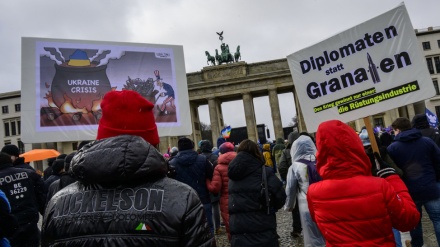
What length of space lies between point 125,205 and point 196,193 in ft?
1.01

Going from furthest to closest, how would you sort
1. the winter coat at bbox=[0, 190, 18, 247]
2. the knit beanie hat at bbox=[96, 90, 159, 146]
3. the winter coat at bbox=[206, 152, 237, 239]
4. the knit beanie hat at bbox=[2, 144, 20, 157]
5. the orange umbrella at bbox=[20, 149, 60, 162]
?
1. the orange umbrella at bbox=[20, 149, 60, 162]
2. the winter coat at bbox=[206, 152, 237, 239]
3. the knit beanie hat at bbox=[2, 144, 20, 157]
4. the winter coat at bbox=[0, 190, 18, 247]
5. the knit beanie hat at bbox=[96, 90, 159, 146]

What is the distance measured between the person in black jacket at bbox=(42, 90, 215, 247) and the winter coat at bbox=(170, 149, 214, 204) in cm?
416

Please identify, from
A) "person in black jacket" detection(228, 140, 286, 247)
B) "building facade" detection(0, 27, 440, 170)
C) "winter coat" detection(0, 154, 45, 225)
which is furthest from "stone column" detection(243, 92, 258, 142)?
"person in black jacket" detection(228, 140, 286, 247)

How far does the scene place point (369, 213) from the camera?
2260 mm

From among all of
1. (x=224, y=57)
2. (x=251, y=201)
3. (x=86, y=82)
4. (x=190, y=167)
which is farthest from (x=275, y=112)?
(x=251, y=201)

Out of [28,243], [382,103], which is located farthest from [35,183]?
[382,103]

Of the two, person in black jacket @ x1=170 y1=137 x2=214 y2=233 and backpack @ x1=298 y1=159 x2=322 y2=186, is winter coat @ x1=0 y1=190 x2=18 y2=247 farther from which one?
backpack @ x1=298 y1=159 x2=322 y2=186

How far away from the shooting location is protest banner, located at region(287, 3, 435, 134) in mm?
4180

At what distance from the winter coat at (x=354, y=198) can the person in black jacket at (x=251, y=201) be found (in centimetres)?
144

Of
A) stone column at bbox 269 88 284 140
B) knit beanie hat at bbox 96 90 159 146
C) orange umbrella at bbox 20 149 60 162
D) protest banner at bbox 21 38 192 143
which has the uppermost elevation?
stone column at bbox 269 88 284 140

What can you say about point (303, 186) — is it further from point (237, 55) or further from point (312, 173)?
point (237, 55)

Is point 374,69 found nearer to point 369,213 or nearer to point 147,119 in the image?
point 369,213

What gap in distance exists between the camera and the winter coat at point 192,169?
5668 mm

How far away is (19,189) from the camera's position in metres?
4.55
